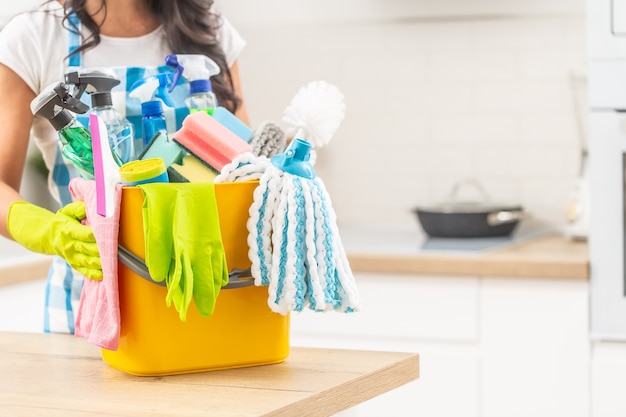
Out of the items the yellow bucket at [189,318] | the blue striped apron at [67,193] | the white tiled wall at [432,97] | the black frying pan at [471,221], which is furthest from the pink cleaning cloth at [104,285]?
the white tiled wall at [432,97]

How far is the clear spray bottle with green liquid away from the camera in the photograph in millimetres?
1043

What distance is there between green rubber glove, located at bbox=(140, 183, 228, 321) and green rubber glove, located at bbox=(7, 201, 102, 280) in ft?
0.33

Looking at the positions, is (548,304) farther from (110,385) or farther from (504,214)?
(110,385)

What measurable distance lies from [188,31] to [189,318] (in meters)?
0.66

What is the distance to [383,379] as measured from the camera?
3.51 feet

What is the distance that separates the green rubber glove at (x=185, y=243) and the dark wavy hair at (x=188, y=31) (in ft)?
1.82

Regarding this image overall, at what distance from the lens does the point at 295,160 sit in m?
1.03

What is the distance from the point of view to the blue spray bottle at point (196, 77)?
3.87 ft

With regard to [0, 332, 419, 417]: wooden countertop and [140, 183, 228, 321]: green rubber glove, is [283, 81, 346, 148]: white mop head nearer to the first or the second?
[140, 183, 228, 321]: green rubber glove

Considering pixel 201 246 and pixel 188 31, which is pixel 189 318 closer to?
pixel 201 246

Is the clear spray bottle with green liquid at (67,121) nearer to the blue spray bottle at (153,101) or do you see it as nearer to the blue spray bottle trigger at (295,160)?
the blue spray bottle at (153,101)

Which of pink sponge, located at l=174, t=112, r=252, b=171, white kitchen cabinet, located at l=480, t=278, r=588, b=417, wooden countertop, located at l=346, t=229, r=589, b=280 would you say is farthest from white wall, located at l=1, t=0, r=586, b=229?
pink sponge, located at l=174, t=112, r=252, b=171

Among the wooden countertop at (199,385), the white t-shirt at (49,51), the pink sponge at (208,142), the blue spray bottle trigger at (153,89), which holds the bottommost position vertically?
the wooden countertop at (199,385)

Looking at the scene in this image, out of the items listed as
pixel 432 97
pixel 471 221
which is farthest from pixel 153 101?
pixel 432 97
